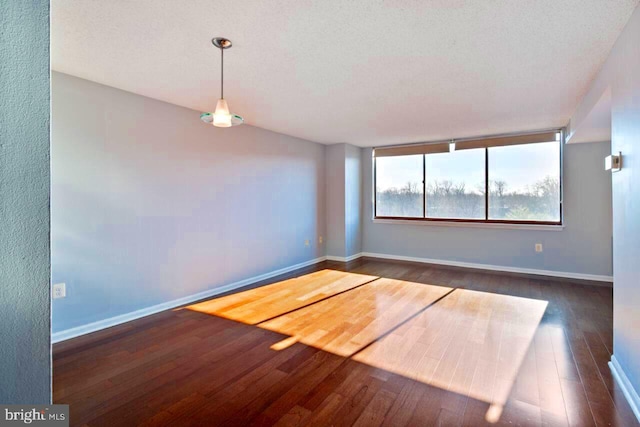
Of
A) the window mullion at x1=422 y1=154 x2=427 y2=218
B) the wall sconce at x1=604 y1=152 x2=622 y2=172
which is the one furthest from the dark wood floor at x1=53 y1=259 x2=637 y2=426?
the window mullion at x1=422 y1=154 x2=427 y2=218

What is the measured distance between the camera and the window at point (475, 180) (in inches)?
192

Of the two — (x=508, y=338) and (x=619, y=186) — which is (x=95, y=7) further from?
(x=508, y=338)

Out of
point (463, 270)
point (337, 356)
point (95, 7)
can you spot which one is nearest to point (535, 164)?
point (463, 270)

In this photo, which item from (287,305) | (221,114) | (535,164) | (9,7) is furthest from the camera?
(535,164)

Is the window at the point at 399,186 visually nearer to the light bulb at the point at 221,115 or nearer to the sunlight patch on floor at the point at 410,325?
the sunlight patch on floor at the point at 410,325

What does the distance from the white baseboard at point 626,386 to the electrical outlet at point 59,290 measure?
4.13m

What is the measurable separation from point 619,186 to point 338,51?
2.15 meters

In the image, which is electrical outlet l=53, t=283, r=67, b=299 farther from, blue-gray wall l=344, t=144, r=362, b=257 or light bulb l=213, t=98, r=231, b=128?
blue-gray wall l=344, t=144, r=362, b=257

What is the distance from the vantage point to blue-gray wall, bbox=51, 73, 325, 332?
274 centimetres

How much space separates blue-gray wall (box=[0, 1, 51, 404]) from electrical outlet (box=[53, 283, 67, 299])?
245cm

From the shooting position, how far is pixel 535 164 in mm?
4922

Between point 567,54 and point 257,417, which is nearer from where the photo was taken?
point 257,417

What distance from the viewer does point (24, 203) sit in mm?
748

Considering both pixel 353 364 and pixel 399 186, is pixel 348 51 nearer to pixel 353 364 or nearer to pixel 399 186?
pixel 353 364
